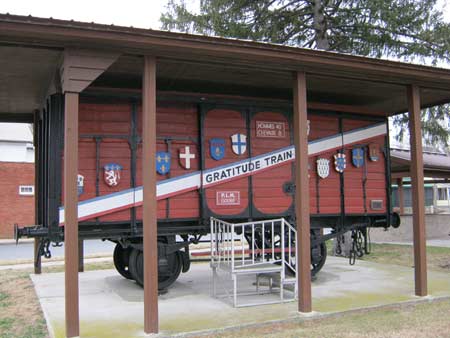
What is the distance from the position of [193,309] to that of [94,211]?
203 cm

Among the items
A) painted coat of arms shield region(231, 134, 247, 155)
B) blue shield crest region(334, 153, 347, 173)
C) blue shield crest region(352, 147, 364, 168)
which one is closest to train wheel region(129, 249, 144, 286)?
painted coat of arms shield region(231, 134, 247, 155)

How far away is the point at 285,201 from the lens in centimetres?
854

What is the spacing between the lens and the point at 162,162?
7.67 metres

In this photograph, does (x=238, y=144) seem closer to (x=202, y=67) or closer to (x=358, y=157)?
(x=202, y=67)

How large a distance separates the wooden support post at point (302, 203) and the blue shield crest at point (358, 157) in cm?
291

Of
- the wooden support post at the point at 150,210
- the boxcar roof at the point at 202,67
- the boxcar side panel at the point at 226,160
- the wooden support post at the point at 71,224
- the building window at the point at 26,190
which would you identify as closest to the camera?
the boxcar roof at the point at 202,67

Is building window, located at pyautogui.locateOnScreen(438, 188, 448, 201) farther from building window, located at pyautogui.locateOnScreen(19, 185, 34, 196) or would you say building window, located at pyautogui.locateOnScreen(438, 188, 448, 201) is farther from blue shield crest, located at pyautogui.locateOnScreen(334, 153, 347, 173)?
blue shield crest, located at pyautogui.locateOnScreen(334, 153, 347, 173)

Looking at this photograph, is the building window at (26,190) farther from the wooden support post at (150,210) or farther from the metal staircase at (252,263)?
the wooden support post at (150,210)

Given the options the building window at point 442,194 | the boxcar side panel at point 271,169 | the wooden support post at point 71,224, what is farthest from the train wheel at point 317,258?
the building window at point 442,194

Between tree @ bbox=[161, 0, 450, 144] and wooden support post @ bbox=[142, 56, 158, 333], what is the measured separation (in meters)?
7.90

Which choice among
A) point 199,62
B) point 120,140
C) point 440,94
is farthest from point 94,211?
point 440,94

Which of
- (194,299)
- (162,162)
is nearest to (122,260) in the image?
(194,299)

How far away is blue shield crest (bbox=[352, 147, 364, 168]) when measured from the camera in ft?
30.3

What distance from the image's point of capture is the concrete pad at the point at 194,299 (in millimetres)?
6117
